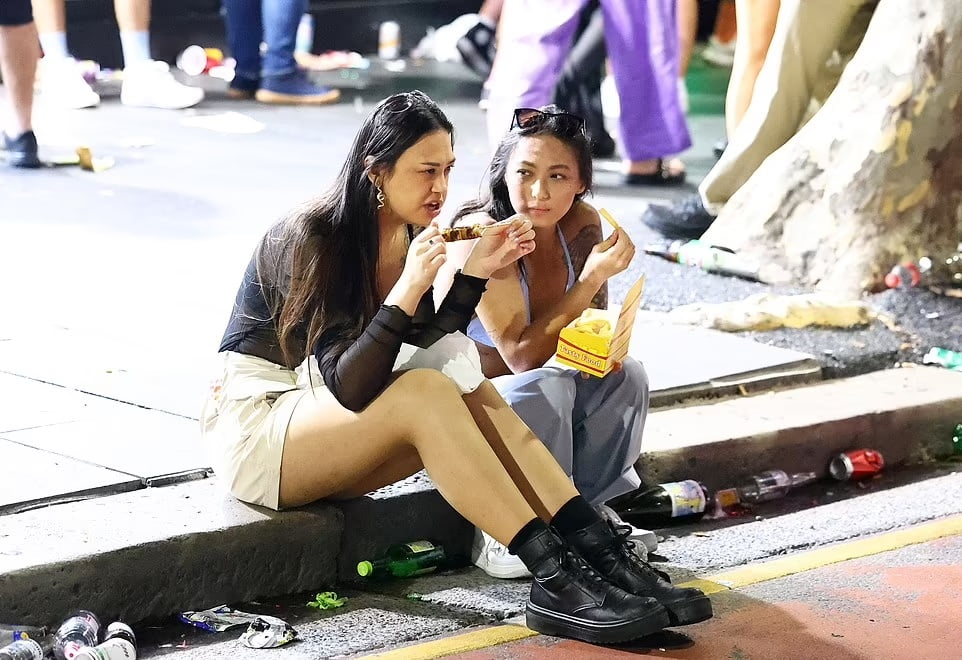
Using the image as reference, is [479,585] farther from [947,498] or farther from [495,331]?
[947,498]

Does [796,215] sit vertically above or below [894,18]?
below

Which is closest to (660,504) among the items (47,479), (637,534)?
(637,534)

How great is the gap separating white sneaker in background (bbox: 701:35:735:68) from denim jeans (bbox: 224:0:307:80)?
5390 millimetres

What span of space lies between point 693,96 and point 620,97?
4788 millimetres

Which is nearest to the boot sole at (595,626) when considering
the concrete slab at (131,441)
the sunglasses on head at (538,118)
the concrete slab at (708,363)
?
the concrete slab at (131,441)

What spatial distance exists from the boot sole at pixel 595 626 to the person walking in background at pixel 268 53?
9111 mm

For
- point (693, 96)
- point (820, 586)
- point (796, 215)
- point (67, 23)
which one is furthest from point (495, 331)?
point (693, 96)

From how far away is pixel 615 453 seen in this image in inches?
175

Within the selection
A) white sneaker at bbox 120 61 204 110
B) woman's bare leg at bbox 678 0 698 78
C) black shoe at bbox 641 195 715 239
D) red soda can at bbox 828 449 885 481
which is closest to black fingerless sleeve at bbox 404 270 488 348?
red soda can at bbox 828 449 885 481

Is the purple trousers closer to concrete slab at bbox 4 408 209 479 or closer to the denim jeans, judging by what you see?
the denim jeans

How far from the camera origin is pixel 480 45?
44.2 ft

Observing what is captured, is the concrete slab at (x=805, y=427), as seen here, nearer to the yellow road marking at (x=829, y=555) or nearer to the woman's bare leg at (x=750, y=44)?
the yellow road marking at (x=829, y=555)

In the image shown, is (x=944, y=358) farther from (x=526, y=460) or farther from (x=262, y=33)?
(x=262, y=33)

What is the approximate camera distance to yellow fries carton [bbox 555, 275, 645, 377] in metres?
4.12
